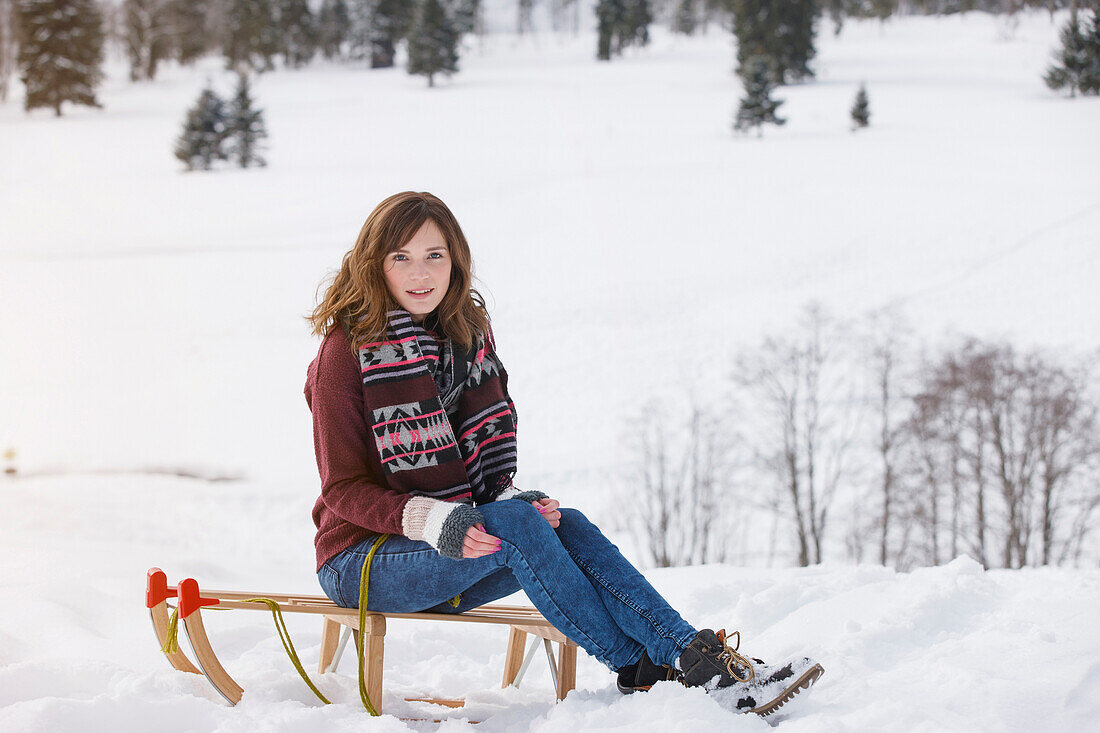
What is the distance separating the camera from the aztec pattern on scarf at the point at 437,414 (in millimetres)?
1715

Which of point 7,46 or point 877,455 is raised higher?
point 7,46

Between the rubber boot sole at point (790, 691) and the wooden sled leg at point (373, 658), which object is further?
the wooden sled leg at point (373, 658)

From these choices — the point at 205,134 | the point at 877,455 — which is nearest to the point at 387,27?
the point at 205,134

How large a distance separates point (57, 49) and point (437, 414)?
19.2 meters

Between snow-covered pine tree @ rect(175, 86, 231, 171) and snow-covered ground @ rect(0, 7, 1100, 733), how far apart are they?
23.4 inches

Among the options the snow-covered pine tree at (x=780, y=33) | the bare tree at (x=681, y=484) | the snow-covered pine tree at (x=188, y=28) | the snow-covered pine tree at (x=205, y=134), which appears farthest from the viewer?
the snow-covered pine tree at (x=188, y=28)

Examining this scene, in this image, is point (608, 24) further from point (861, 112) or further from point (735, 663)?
point (735, 663)

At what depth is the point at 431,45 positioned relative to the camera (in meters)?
23.5

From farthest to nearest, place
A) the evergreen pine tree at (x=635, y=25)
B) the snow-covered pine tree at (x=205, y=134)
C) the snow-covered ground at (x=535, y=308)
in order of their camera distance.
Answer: the evergreen pine tree at (x=635, y=25) → the snow-covered pine tree at (x=205, y=134) → the snow-covered ground at (x=535, y=308)

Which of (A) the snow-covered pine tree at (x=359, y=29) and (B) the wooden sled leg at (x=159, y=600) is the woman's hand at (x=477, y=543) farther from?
(A) the snow-covered pine tree at (x=359, y=29)

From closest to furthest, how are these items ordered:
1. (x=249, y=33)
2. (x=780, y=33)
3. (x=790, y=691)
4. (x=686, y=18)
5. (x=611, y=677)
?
(x=790, y=691) < (x=611, y=677) < (x=780, y=33) < (x=249, y=33) < (x=686, y=18)

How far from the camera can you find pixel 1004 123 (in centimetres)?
1672

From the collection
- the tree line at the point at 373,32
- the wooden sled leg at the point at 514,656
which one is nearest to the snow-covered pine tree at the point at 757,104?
the tree line at the point at 373,32

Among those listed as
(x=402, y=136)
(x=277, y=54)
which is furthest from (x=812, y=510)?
(x=277, y=54)
